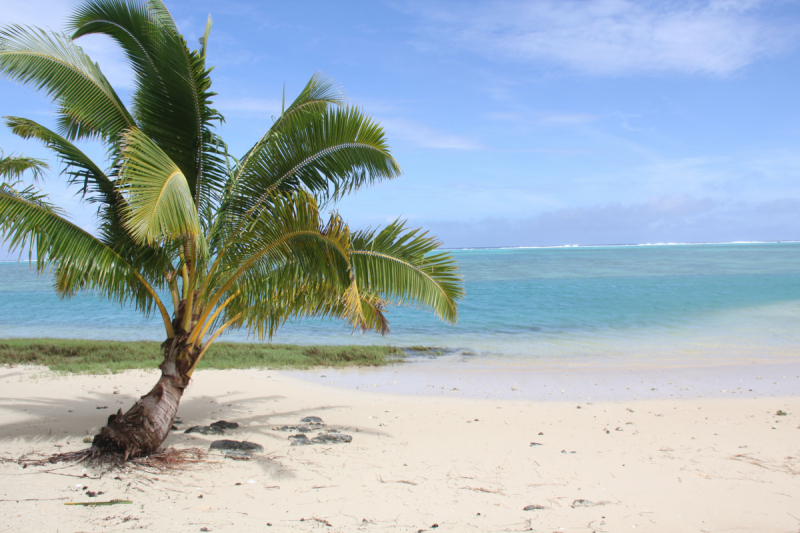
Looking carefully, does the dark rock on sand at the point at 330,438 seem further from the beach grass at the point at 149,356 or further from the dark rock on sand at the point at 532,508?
the beach grass at the point at 149,356

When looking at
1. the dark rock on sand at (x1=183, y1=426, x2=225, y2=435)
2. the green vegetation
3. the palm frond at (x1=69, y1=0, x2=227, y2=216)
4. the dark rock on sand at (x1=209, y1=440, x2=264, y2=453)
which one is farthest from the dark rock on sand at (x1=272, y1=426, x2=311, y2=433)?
the green vegetation

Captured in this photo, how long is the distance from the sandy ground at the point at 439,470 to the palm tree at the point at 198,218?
44.2 inches

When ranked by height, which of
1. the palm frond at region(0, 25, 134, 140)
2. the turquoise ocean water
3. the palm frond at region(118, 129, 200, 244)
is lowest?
the turquoise ocean water

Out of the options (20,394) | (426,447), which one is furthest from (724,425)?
(20,394)

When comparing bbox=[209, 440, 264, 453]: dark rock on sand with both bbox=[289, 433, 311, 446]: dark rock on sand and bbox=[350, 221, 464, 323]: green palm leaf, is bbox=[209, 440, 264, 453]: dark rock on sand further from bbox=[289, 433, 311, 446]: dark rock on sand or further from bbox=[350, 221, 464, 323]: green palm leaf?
bbox=[350, 221, 464, 323]: green palm leaf

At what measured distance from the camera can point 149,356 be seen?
1228 cm

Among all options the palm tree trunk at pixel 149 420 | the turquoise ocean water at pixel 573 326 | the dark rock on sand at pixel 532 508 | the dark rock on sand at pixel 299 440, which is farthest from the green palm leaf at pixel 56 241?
the turquoise ocean water at pixel 573 326

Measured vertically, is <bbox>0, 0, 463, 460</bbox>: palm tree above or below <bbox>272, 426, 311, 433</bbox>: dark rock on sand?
above

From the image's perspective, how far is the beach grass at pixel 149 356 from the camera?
11211 mm

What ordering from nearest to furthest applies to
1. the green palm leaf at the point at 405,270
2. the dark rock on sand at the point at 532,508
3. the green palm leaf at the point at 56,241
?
the dark rock on sand at the point at 532,508 < the green palm leaf at the point at 56,241 < the green palm leaf at the point at 405,270

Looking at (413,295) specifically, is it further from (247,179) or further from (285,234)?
(247,179)

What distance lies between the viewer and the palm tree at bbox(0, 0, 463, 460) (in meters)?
5.30

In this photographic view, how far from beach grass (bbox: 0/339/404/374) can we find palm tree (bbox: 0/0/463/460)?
5.56m

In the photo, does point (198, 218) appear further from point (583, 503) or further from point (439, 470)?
point (583, 503)
